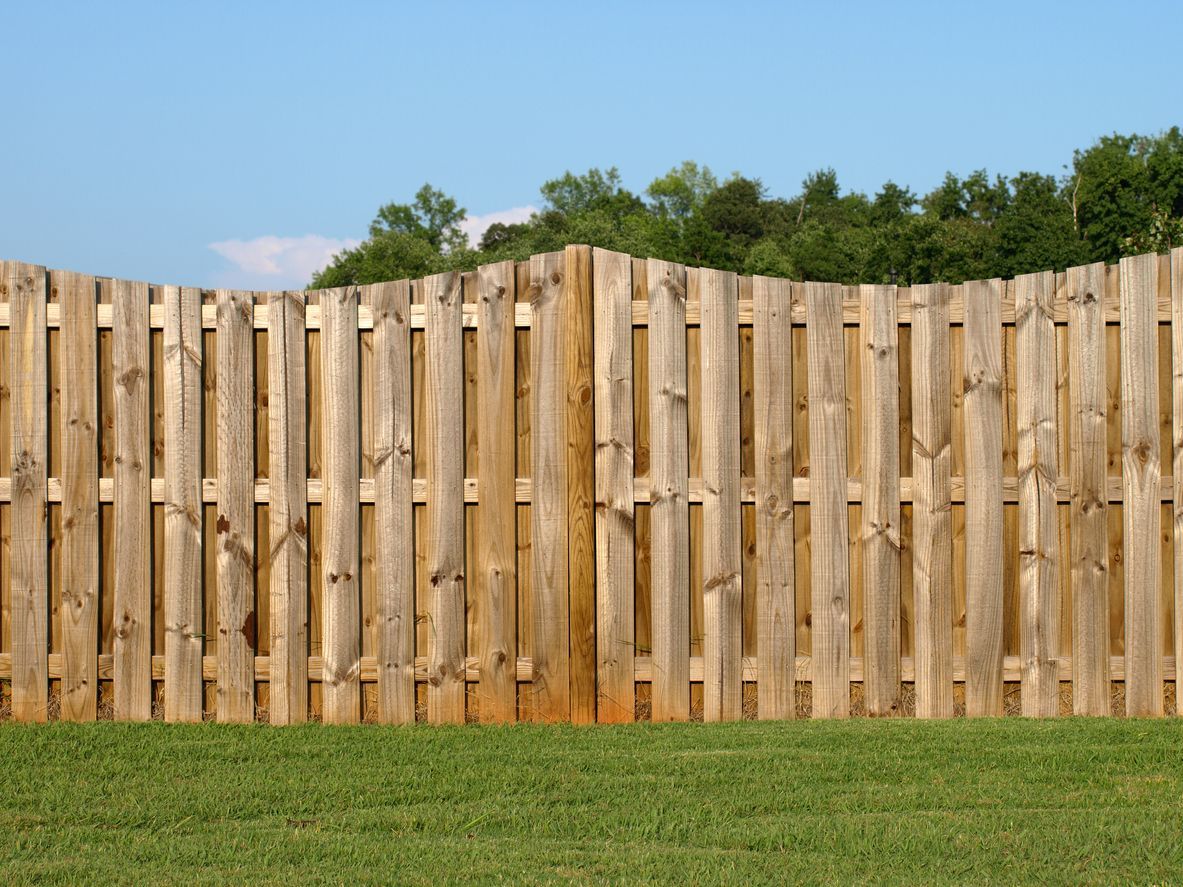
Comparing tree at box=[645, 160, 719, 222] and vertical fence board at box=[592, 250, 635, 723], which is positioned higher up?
tree at box=[645, 160, 719, 222]

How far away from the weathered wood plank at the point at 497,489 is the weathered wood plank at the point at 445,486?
109mm

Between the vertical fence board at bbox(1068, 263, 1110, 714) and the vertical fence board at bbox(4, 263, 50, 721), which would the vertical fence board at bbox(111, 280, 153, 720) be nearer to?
the vertical fence board at bbox(4, 263, 50, 721)

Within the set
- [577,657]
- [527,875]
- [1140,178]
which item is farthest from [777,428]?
[1140,178]

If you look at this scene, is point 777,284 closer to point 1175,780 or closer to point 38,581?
point 1175,780

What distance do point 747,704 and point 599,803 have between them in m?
1.79

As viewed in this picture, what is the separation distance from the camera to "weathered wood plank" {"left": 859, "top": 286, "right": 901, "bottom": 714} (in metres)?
6.39

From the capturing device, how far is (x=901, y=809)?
475 centimetres

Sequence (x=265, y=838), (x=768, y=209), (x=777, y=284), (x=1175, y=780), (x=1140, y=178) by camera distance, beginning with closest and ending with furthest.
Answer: (x=265, y=838), (x=1175, y=780), (x=777, y=284), (x=1140, y=178), (x=768, y=209)

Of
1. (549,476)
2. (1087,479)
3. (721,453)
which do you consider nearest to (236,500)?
(549,476)

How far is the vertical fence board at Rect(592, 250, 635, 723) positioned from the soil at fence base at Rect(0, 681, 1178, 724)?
445mm

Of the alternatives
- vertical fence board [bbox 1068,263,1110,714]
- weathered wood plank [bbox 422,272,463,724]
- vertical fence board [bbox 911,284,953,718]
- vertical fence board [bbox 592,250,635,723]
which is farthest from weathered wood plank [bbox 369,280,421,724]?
vertical fence board [bbox 1068,263,1110,714]

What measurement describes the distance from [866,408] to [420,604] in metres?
2.55

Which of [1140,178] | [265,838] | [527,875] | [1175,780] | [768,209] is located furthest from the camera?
[768,209]

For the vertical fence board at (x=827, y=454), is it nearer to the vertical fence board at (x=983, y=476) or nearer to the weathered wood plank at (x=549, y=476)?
the vertical fence board at (x=983, y=476)
